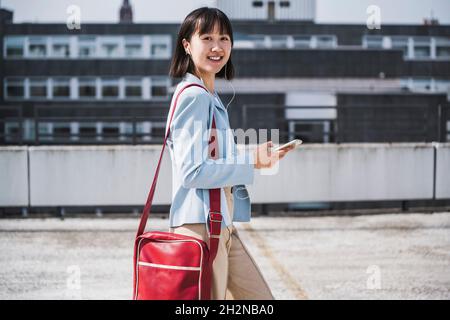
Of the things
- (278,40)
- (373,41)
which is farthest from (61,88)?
(373,41)

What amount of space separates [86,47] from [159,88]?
7.89 metres

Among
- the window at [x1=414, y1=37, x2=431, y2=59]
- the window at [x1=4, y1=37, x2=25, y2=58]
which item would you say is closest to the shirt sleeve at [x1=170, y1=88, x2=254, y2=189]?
the window at [x1=4, y1=37, x2=25, y2=58]

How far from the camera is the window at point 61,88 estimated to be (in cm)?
5822

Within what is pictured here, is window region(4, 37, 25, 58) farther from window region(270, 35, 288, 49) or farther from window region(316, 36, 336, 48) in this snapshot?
window region(316, 36, 336, 48)

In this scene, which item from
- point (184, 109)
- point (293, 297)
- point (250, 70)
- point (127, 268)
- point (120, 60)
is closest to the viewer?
point (184, 109)

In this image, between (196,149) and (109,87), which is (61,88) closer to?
(109,87)

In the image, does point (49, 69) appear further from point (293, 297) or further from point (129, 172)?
point (293, 297)

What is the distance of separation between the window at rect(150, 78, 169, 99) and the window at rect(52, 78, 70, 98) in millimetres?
7775

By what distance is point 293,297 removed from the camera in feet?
18.6

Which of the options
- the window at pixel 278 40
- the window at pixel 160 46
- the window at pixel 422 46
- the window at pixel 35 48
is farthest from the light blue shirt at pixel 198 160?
the window at pixel 422 46

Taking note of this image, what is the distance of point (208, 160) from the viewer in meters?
2.50

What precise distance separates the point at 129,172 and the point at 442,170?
564cm

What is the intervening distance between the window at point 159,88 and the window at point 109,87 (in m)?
3.31
